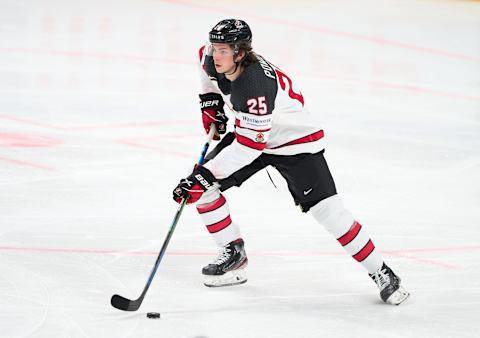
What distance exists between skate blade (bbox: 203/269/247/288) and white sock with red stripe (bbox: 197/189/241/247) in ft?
0.42

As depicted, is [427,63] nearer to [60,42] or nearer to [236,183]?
[60,42]

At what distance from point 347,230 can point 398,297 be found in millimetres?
330

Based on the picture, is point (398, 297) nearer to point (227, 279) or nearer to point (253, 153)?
point (227, 279)

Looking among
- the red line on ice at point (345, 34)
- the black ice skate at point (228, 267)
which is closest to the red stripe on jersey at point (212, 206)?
the black ice skate at point (228, 267)

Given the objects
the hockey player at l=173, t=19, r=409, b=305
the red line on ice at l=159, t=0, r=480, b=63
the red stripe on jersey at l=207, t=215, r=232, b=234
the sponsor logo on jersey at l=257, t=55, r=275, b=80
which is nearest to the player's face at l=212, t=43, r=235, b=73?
the hockey player at l=173, t=19, r=409, b=305

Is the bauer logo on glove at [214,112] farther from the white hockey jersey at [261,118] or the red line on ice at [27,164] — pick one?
the red line on ice at [27,164]

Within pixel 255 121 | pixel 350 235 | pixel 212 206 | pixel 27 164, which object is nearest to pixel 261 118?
pixel 255 121

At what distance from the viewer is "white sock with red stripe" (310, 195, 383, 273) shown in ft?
12.9

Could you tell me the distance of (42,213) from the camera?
4836 millimetres

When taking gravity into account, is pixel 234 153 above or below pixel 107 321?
above

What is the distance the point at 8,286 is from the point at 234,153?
100 cm

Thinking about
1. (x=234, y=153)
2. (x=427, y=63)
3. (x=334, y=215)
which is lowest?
(x=427, y=63)

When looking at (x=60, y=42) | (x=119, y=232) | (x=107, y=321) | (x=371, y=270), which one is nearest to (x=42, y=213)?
A: (x=119, y=232)

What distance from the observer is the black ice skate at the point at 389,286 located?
3939 mm
